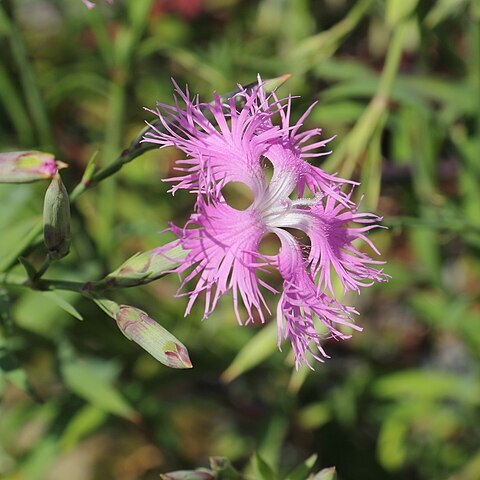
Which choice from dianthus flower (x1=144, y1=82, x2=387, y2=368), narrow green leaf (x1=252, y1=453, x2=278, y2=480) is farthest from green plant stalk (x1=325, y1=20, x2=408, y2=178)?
narrow green leaf (x1=252, y1=453, x2=278, y2=480)

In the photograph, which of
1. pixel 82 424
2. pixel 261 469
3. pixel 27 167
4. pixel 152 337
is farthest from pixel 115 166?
pixel 82 424

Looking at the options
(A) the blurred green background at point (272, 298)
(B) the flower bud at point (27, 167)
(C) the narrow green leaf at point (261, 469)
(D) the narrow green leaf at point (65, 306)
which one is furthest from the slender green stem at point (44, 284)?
(A) the blurred green background at point (272, 298)

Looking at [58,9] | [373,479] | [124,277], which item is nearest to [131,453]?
[373,479]

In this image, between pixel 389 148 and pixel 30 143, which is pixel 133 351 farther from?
pixel 389 148

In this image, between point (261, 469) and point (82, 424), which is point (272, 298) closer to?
point (82, 424)

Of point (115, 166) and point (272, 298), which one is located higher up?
point (115, 166)

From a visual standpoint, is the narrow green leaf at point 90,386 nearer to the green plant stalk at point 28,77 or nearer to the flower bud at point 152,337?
the green plant stalk at point 28,77
